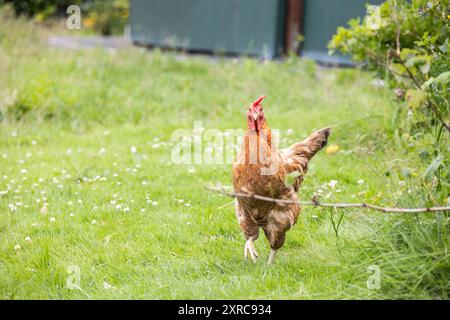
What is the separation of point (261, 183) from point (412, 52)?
2.33 m

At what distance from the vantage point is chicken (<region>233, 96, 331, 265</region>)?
142 inches

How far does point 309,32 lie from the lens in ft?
38.6

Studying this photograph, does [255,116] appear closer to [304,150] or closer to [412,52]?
[304,150]

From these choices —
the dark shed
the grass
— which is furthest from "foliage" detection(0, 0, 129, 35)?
the grass

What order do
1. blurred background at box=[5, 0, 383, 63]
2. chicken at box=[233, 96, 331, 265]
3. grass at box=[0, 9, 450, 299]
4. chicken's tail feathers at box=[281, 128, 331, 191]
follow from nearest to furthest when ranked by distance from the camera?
grass at box=[0, 9, 450, 299], chicken at box=[233, 96, 331, 265], chicken's tail feathers at box=[281, 128, 331, 191], blurred background at box=[5, 0, 383, 63]

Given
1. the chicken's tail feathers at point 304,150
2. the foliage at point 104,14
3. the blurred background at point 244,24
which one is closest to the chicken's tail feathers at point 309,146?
the chicken's tail feathers at point 304,150

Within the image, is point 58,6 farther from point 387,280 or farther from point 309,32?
point 387,280

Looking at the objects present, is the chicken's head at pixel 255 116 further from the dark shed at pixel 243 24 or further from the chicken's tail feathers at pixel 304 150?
the dark shed at pixel 243 24

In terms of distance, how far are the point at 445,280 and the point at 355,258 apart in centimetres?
56

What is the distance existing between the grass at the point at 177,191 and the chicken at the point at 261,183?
267mm

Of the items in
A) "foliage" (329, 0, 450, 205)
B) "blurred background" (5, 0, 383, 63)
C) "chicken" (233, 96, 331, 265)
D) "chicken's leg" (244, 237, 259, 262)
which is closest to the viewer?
"chicken" (233, 96, 331, 265)

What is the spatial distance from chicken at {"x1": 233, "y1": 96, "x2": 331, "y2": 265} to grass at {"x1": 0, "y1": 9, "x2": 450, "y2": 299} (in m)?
0.27

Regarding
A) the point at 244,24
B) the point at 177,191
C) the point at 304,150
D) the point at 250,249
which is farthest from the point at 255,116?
the point at 244,24

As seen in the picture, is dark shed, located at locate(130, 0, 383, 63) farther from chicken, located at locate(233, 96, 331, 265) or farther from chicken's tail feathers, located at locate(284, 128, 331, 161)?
chicken, located at locate(233, 96, 331, 265)
